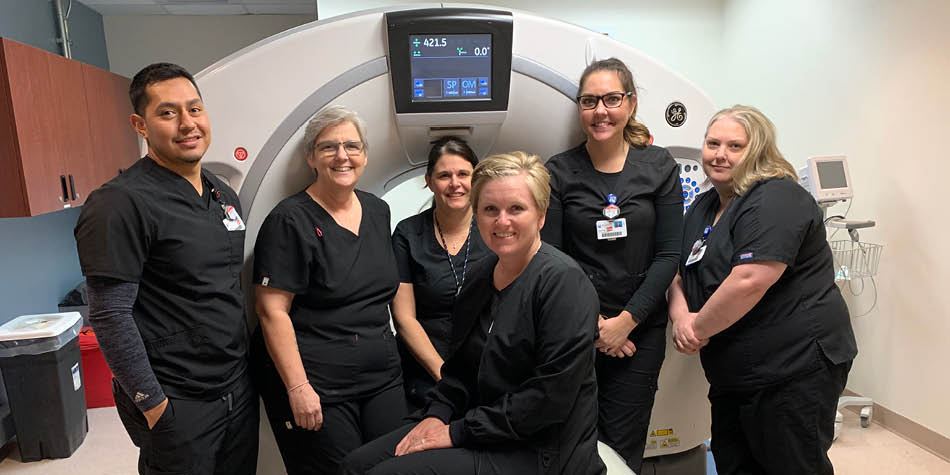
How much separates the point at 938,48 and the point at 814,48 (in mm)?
647

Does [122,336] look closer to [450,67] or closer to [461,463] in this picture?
[461,463]

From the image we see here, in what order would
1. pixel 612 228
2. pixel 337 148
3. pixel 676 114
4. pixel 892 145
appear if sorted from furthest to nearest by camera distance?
pixel 892 145, pixel 676 114, pixel 612 228, pixel 337 148

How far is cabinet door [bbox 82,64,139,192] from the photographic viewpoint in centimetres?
336

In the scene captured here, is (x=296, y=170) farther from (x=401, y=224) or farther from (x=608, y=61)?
(x=608, y=61)

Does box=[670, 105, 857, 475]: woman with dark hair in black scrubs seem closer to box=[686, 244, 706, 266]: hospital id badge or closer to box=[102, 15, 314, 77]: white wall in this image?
box=[686, 244, 706, 266]: hospital id badge

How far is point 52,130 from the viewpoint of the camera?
2.90 m

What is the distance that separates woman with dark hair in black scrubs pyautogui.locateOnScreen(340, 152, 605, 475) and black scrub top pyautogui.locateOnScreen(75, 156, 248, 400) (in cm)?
44

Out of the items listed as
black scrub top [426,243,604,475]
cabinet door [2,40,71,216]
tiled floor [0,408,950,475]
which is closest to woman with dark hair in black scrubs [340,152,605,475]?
black scrub top [426,243,604,475]

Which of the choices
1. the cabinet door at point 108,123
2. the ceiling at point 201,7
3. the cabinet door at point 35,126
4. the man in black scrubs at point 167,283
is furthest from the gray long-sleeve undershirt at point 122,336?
the ceiling at point 201,7

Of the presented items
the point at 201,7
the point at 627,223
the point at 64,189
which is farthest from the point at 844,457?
the point at 201,7

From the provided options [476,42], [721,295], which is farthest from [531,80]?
[721,295]

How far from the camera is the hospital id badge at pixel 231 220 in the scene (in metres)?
1.37

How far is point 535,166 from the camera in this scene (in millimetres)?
1258

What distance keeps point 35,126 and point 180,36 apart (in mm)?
2151
